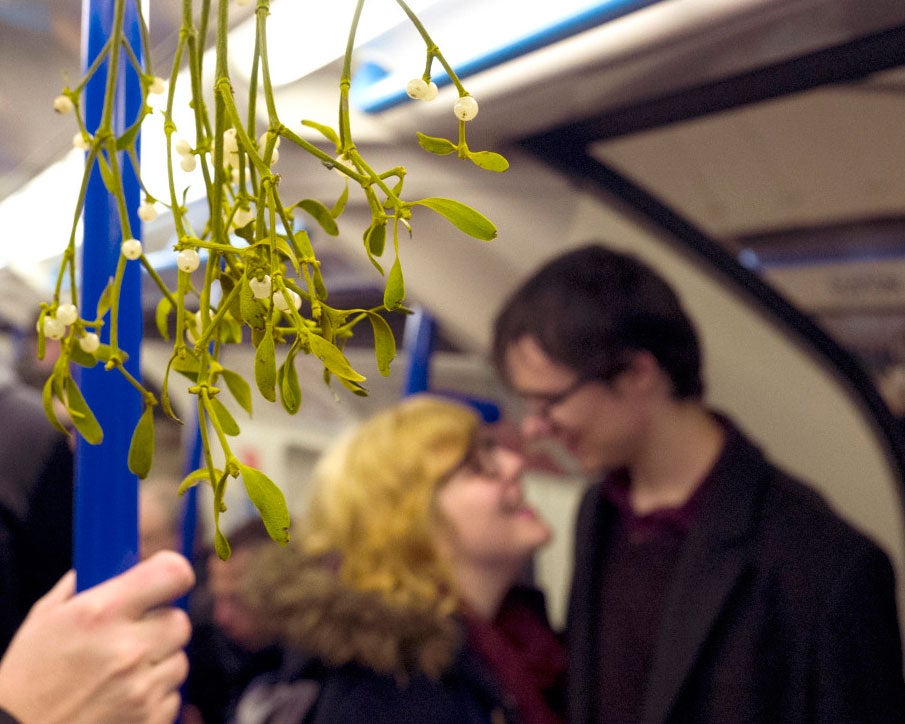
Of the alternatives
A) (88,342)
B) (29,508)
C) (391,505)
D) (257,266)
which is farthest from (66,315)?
(391,505)

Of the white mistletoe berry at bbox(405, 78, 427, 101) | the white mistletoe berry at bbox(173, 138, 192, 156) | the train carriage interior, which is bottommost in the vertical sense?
the white mistletoe berry at bbox(405, 78, 427, 101)

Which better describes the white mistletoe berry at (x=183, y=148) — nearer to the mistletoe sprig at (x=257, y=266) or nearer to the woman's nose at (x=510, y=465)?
the mistletoe sprig at (x=257, y=266)

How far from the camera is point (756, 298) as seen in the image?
1.80 meters

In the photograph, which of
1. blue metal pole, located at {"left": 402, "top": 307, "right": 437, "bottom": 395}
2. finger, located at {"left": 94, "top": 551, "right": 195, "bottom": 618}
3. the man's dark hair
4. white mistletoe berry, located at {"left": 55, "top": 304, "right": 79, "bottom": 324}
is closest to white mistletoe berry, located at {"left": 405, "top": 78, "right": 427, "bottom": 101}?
white mistletoe berry, located at {"left": 55, "top": 304, "right": 79, "bottom": 324}

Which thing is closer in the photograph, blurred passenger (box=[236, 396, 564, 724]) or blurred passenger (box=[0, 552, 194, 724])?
blurred passenger (box=[0, 552, 194, 724])

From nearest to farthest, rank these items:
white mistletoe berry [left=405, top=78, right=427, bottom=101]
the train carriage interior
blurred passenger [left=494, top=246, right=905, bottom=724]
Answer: white mistletoe berry [left=405, top=78, right=427, bottom=101]
the train carriage interior
blurred passenger [left=494, top=246, right=905, bottom=724]

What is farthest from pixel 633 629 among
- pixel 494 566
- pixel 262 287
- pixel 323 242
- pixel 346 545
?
Result: pixel 262 287

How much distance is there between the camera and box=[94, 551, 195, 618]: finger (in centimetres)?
68

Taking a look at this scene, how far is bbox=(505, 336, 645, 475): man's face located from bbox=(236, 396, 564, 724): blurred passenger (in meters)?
0.27

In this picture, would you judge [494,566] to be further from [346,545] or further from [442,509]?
[346,545]

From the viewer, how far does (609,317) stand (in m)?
1.53

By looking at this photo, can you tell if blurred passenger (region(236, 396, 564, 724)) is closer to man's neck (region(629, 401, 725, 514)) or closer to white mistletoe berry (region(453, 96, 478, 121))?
man's neck (region(629, 401, 725, 514))

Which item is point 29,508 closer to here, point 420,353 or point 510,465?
point 510,465

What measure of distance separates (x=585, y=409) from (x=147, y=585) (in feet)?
3.30
